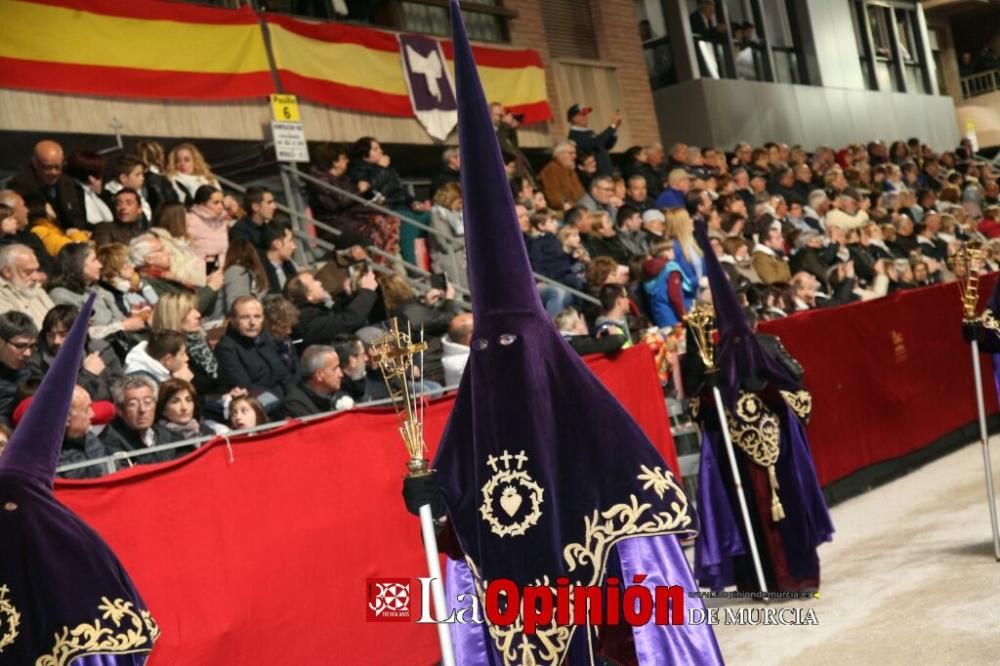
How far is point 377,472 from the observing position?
8016 mm

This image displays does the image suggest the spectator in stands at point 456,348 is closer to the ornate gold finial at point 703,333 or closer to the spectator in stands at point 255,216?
the ornate gold finial at point 703,333

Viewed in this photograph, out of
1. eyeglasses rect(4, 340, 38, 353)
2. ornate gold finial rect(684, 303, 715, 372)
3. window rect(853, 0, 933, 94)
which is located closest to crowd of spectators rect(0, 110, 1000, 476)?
eyeglasses rect(4, 340, 38, 353)

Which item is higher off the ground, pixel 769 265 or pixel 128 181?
pixel 128 181

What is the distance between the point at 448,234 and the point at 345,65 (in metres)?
2.82

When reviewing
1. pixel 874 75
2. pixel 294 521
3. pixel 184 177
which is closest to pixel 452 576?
pixel 294 521

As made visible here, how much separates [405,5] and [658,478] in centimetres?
1348

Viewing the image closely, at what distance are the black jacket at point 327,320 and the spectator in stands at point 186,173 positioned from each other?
1.52 meters

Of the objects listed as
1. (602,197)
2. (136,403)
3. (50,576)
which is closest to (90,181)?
(136,403)

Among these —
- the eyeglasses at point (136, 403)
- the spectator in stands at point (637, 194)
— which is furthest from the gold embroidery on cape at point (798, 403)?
the spectator in stands at point (637, 194)

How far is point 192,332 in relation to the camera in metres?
9.54

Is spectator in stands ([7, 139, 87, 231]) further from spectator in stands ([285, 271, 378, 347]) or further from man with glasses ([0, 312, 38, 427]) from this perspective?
man with glasses ([0, 312, 38, 427])

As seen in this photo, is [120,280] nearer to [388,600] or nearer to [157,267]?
[157,267]

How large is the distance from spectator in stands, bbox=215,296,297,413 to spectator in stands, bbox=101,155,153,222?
1.85 meters

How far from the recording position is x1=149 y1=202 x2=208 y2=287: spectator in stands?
1070 centimetres
